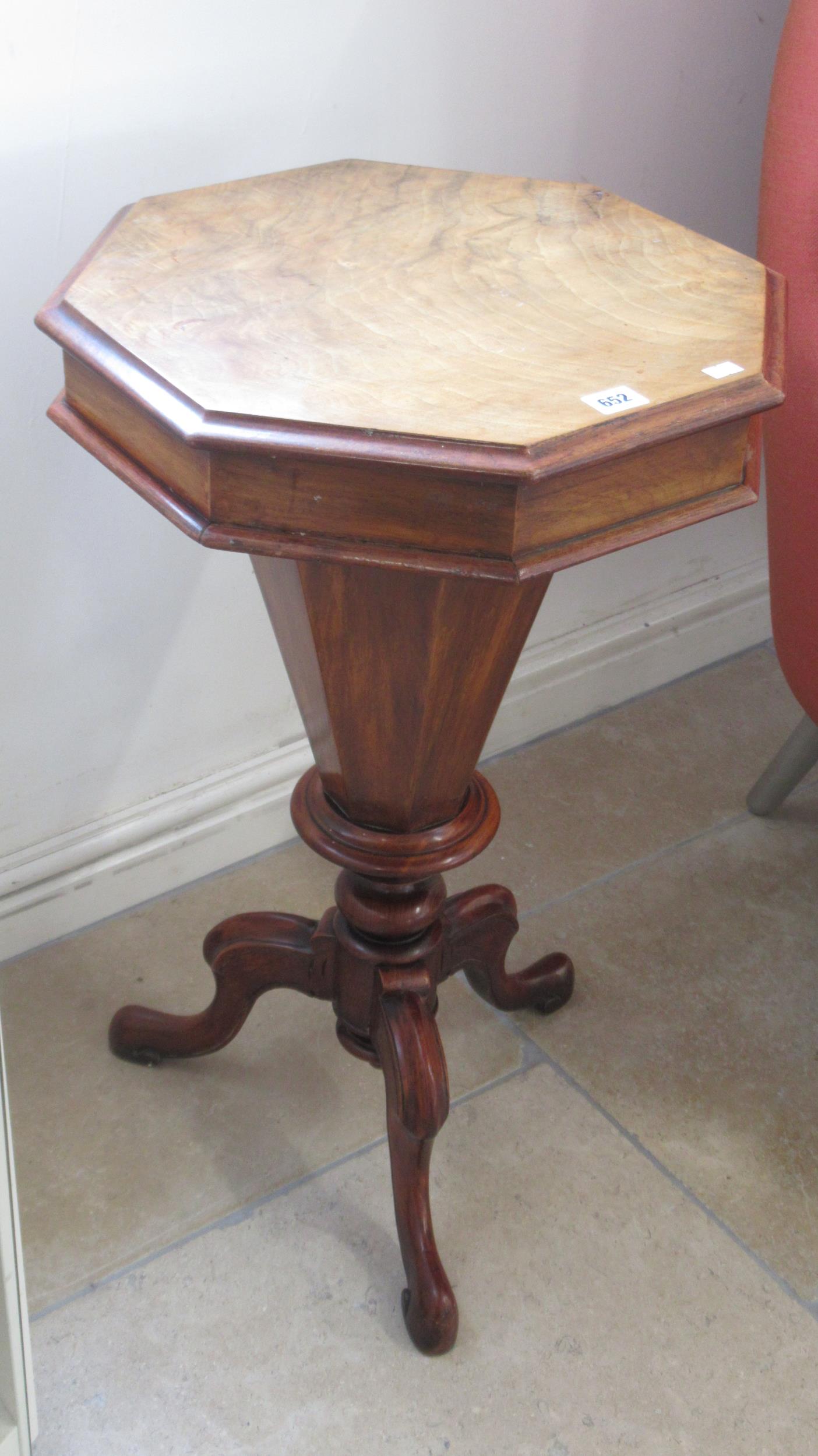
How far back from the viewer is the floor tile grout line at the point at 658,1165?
1.19 meters

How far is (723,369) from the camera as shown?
77cm

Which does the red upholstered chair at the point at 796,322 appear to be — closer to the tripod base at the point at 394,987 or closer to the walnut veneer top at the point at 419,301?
the walnut veneer top at the point at 419,301

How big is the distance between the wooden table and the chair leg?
0.63 meters

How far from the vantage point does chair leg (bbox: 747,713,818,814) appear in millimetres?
1643

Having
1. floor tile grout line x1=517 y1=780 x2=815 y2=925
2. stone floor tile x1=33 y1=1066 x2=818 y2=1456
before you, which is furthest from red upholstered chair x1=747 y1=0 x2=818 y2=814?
stone floor tile x1=33 y1=1066 x2=818 y2=1456

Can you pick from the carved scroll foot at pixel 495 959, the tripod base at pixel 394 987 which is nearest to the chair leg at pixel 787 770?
the carved scroll foot at pixel 495 959

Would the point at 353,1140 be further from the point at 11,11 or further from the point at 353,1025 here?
the point at 11,11

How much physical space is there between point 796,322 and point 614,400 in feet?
1.83

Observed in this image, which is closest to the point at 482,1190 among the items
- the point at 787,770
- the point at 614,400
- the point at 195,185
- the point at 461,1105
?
the point at 461,1105

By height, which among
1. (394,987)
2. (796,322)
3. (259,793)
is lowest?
(259,793)

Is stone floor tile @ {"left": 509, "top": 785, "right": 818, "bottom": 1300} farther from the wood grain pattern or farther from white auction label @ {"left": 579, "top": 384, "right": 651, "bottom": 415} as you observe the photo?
white auction label @ {"left": 579, "top": 384, "right": 651, "bottom": 415}

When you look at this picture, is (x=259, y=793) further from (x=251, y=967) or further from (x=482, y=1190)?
(x=482, y=1190)

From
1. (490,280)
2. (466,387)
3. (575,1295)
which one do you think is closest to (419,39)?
(490,280)

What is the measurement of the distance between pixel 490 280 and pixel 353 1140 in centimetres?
84
